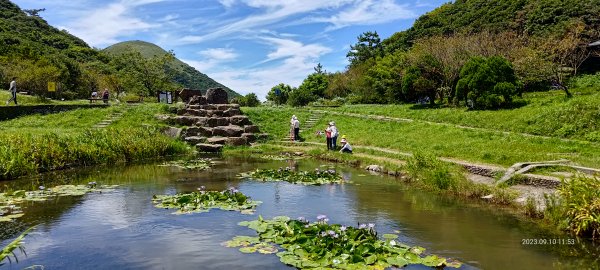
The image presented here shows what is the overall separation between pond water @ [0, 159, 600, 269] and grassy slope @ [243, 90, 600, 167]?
172 inches

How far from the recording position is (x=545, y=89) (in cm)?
3250

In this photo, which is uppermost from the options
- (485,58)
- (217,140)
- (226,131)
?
(485,58)

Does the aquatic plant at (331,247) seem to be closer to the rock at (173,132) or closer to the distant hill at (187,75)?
the rock at (173,132)

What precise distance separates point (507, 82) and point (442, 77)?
8.54 m

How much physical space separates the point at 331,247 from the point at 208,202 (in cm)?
474

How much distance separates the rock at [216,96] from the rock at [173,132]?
5226 millimetres

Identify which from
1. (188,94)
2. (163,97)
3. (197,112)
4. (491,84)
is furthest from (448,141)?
(163,97)

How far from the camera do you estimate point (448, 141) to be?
804 inches

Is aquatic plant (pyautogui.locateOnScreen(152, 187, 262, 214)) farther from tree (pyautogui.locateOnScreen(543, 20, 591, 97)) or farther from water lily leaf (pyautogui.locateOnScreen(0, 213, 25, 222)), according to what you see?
tree (pyautogui.locateOnScreen(543, 20, 591, 97))

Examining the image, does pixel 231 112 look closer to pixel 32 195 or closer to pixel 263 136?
pixel 263 136

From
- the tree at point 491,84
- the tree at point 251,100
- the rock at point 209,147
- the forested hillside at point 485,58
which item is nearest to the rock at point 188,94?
the rock at point 209,147

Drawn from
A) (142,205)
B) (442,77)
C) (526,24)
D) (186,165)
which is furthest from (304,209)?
(526,24)

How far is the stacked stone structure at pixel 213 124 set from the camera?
86.7ft

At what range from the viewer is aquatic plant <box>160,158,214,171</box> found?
18609 mm
